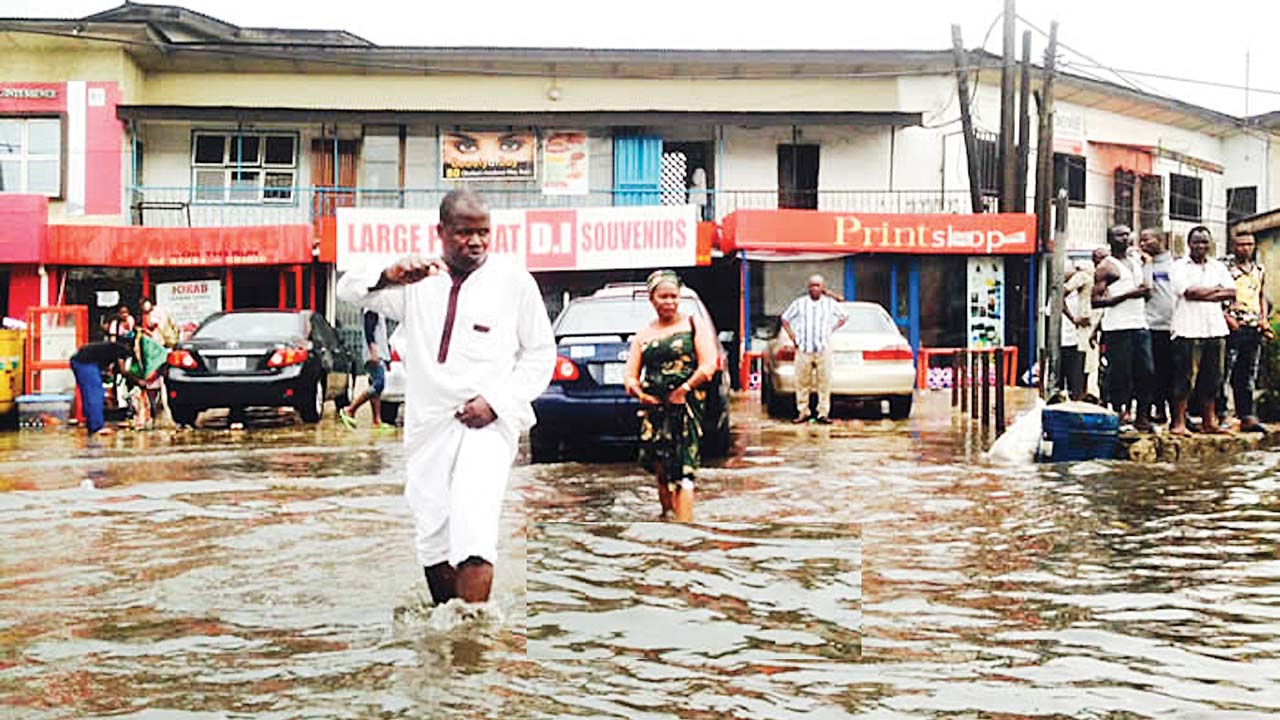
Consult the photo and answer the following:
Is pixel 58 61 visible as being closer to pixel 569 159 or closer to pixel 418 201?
pixel 418 201

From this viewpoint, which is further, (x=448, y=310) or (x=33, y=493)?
(x=33, y=493)

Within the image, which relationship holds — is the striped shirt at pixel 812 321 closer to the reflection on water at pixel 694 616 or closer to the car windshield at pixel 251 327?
the car windshield at pixel 251 327

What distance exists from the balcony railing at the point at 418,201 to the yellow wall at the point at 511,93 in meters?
1.97

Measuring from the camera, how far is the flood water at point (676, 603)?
15.2 ft

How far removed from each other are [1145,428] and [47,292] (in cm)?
2048

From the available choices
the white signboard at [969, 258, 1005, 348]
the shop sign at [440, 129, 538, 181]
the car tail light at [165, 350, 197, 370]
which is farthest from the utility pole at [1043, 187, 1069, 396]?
the shop sign at [440, 129, 538, 181]

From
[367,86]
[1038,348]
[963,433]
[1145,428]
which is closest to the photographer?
[1145,428]

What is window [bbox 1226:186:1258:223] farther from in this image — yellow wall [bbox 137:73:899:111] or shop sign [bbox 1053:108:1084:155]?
yellow wall [bbox 137:73:899:111]

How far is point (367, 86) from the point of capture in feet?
97.3

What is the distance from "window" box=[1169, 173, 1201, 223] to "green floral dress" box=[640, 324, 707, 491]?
31935 mm

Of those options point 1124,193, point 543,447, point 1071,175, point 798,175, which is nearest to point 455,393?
point 543,447

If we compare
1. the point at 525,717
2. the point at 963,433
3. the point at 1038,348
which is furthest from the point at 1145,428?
the point at 1038,348

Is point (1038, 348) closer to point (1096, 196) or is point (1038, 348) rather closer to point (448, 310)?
point (1096, 196)

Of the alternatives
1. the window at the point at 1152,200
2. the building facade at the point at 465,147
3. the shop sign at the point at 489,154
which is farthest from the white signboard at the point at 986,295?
the window at the point at 1152,200
